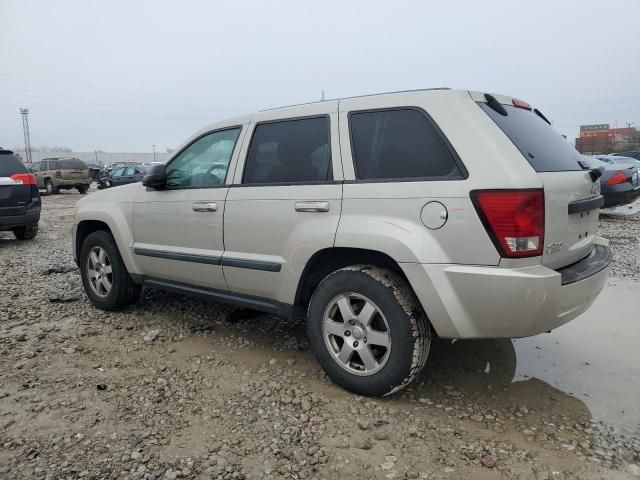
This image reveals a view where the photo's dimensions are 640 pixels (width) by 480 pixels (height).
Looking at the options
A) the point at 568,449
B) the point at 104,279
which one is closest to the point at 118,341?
the point at 104,279

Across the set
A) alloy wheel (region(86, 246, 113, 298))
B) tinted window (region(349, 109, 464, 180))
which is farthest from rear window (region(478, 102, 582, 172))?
alloy wheel (region(86, 246, 113, 298))

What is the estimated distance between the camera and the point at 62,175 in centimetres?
2256

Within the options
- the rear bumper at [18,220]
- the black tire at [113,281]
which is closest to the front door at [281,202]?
the black tire at [113,281]

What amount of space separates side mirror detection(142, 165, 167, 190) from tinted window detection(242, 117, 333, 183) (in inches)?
34.4

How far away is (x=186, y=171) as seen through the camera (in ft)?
13.3

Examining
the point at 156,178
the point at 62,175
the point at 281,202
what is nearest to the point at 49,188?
A: the point at 62,175

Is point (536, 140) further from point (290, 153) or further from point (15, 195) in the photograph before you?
point (15, 195)

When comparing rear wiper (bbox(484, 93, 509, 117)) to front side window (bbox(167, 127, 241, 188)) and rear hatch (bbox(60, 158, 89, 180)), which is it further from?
rear hatch (bbox(60, 158, 89, 180))

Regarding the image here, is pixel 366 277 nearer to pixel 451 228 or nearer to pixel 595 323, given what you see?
pixel 451 228

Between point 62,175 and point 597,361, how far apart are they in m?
23.8

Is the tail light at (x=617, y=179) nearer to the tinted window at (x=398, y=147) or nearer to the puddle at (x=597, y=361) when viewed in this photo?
the puddle at (x=597, y=361)

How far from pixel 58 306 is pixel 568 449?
4568 millimetres

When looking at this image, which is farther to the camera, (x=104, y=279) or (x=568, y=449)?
(x=104, y=279)

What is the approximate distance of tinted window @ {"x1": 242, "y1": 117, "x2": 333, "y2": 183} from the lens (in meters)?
3.22
